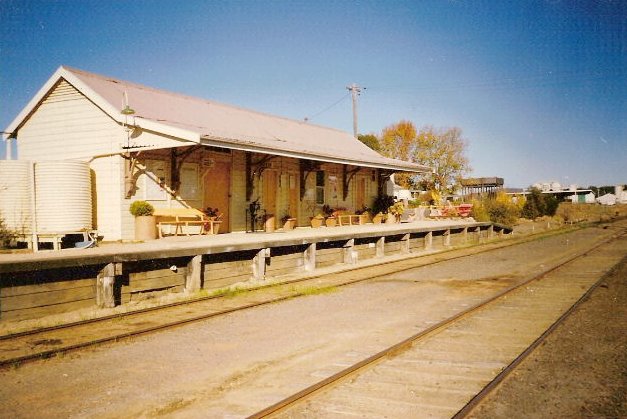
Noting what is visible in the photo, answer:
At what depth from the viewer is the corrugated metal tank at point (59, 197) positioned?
11.4 metres

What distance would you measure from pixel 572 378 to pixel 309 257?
→ 8340mm

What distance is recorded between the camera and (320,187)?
63.4ft

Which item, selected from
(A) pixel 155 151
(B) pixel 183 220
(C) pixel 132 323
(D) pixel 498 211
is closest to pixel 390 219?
(B) pixel 183 220

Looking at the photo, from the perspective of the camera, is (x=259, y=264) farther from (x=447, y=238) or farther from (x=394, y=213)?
(x=394, y=213)

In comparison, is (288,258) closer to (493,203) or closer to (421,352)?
(421,352)

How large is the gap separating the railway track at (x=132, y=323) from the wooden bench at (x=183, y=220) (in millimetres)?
4040

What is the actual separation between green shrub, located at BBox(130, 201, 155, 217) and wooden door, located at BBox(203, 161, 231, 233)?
2399 millimetres

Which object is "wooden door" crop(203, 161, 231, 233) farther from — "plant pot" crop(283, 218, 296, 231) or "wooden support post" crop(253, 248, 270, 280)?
"wooden support post" crop(253, 248, 270, 280)

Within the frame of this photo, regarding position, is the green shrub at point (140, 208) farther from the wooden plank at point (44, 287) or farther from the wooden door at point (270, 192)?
the wooden door at point (270, 192)

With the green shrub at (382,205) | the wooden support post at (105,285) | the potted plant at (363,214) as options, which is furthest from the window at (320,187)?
the wooden support post at (105,285)

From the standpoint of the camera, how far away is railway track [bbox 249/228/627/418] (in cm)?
376

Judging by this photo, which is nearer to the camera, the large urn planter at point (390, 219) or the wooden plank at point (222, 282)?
the wooden plank at point (222, 282)

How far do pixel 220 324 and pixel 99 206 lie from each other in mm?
7731

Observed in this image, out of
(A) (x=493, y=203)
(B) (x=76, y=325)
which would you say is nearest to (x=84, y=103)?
(B) (x=76, y=325)
